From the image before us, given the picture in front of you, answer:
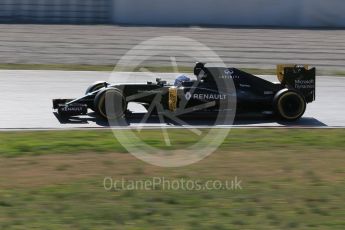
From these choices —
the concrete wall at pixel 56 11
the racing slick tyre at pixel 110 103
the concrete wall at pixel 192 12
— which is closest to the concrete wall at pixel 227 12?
the concrete wall at pixel 192 12

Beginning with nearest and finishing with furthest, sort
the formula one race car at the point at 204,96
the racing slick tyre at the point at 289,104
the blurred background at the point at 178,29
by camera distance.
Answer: the formula one race car at the point at 204,96 → the racing slick tyre at the point at 289,104 → the blurred background at the point at 178,29

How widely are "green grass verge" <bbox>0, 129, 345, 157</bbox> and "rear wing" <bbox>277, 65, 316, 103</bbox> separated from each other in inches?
49.0

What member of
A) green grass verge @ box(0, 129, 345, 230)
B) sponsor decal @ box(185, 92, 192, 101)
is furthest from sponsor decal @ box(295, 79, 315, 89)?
green grass verge @ box(0, 129, 345, 230)

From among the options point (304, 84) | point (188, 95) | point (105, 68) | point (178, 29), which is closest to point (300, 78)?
point (304, 84)

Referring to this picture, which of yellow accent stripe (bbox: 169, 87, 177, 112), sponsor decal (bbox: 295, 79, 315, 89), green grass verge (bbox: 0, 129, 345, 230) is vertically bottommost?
green grass verge (bbox: 0, 129, 345, 230)

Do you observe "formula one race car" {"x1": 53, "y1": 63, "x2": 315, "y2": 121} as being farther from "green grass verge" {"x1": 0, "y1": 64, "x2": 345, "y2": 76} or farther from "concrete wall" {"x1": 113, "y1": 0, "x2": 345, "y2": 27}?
"concrete wall" {"x1": 113, "y1": 0, "x2": 345, "y2": 27}

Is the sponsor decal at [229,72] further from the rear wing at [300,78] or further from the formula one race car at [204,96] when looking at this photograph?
the rear wing at [300,78]

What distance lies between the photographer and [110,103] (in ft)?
41.5

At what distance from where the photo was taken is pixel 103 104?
41.5ft

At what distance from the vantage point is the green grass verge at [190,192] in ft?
24.2

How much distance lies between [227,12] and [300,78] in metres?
19.4

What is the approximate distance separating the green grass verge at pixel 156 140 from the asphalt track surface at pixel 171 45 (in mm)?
9580

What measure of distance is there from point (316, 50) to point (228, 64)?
5.18 meters

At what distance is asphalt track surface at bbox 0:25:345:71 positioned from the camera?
22.4m
